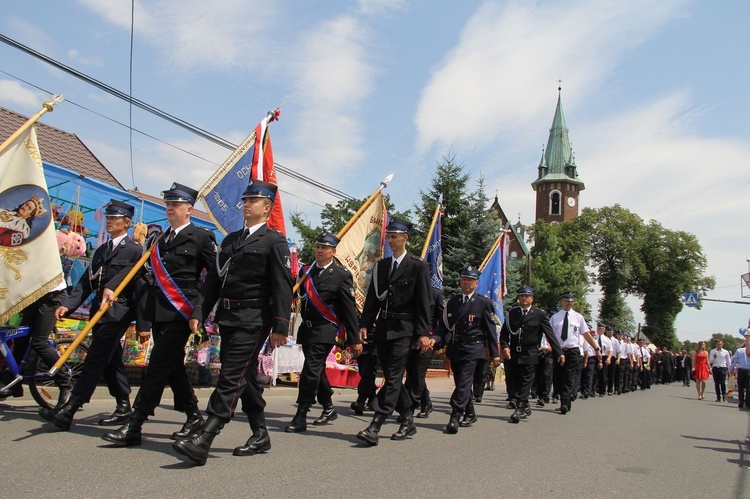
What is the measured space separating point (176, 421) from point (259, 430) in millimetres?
2065

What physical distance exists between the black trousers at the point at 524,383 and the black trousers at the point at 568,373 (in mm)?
1632

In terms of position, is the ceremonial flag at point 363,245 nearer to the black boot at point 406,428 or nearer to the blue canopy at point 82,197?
the blue canopy at point 82,197

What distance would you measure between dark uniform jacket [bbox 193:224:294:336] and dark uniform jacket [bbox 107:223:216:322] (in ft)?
1.00

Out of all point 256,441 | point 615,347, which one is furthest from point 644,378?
point 256,441

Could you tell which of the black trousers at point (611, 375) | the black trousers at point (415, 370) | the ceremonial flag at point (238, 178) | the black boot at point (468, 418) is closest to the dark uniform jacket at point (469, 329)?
the black trousers at point (415, 370)

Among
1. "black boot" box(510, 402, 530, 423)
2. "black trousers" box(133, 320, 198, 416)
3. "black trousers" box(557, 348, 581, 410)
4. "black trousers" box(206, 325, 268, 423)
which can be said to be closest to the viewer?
"black trousers" box(206, 325, 268, 423)

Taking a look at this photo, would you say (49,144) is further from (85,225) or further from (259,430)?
(259,430)

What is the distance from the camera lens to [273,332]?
16.4ft

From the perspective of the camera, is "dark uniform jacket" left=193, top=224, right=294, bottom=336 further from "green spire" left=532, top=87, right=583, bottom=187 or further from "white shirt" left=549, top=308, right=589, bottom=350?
"green spire" left=532, top=87, right=583, bottom=187

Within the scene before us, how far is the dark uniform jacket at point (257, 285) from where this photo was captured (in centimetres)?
502

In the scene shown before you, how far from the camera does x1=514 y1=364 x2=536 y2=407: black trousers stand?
31.2 ft

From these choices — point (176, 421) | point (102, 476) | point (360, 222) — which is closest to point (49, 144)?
point (360, 222)

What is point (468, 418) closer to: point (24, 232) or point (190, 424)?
point (190, 424)

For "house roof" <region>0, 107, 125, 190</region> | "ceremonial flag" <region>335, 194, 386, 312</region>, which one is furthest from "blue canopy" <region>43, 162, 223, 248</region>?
"ceremonial flag" <region>335, 194, 386, 312</region>
